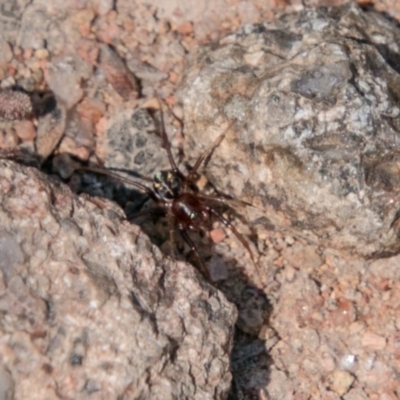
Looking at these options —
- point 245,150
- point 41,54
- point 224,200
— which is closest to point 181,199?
point 224,200

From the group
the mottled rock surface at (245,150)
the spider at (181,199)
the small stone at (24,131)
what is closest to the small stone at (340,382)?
the mottled rock surface at (245,150)

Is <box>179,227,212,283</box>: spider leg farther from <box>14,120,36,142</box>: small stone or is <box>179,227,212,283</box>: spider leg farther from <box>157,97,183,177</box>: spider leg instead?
<box>14,120,36,142</box>: small stone

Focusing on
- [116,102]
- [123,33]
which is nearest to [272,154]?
[116,102]

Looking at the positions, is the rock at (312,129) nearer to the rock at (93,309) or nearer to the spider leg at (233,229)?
the spider leg at (233,229)

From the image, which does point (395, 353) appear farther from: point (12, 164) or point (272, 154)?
point (12, 164)

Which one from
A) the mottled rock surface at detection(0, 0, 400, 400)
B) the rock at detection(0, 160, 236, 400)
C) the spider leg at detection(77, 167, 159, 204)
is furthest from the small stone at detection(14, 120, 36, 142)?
the rock at detection(0, 160, 236, 400)

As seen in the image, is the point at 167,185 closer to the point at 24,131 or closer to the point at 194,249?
the point at 194,249
